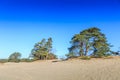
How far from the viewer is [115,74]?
14.6m

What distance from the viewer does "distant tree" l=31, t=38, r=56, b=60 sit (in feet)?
177

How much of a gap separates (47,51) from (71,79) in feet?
131

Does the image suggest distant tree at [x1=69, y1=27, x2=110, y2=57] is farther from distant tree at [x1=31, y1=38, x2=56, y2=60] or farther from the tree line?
distant tree at [x1=31, y1=38, x2=56, y2=60]

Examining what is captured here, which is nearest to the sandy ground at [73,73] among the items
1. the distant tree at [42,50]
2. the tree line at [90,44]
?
the tree line at [90,44]

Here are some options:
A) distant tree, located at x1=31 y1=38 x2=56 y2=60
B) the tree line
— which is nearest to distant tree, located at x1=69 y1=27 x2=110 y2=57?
the tree line

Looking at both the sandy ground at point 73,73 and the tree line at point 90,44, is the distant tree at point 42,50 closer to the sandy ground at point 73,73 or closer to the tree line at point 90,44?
the tree line at point 90,44

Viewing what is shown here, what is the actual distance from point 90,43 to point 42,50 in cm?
1843

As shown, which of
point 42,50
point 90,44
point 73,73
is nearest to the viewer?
point 73,73

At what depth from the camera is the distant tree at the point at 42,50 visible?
54062 millimetres

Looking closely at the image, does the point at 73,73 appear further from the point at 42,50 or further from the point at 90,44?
the point at 42,50

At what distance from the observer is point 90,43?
1538 inches

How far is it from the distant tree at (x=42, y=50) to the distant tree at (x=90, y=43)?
1421 centimetres

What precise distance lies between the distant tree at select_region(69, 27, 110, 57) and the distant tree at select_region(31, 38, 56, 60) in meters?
14.2

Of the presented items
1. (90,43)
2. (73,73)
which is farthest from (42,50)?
(73,73)
